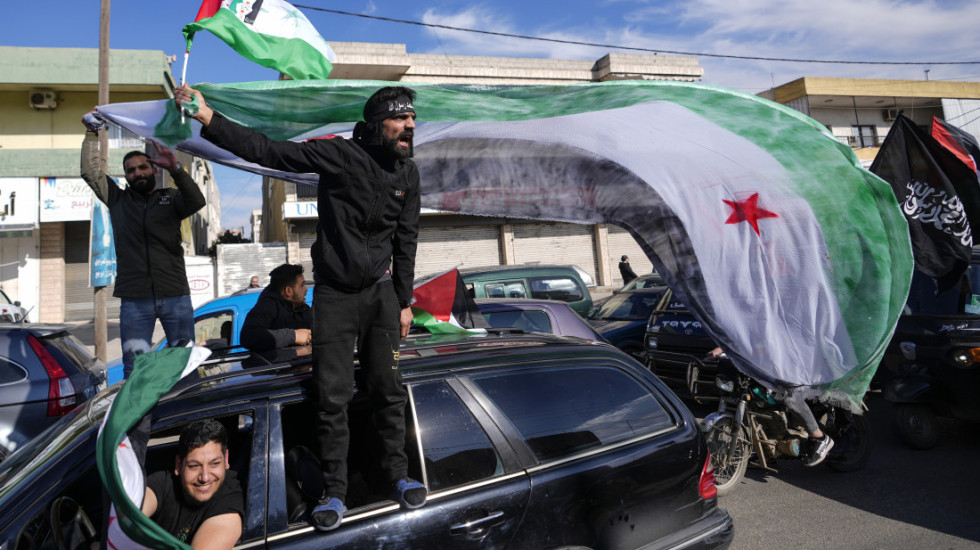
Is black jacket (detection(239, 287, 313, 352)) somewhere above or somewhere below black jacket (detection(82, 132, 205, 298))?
below

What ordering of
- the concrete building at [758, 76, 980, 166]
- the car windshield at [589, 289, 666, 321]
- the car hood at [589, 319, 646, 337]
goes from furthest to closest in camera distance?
the concrete building at [758, 76, 980, 166] → the car windshield at [589, 289, 666, 321] → the car hood at [589, 319, 646, 337]

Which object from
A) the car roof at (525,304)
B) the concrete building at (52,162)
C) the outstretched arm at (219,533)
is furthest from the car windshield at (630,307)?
the concrete building at (52,162)

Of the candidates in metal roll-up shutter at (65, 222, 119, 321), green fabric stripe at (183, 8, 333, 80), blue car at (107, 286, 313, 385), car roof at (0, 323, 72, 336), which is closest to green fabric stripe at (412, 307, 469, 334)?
green fabric stripe at (183, 8, 333, 80)

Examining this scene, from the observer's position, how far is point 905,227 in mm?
3588

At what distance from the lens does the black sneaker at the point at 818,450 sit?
201 inches

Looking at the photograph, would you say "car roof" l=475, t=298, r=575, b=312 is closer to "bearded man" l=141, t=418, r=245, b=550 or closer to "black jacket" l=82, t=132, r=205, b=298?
"black jacket" l=82, t=132, r=205, b=298

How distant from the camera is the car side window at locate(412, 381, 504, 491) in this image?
255 cm

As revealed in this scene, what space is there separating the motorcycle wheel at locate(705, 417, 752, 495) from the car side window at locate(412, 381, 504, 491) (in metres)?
3.19

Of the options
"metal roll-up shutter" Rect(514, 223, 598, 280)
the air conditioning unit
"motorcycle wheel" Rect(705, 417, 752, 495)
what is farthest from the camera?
"metal roll-up shutter" Rect(514, 223, 598, 280)

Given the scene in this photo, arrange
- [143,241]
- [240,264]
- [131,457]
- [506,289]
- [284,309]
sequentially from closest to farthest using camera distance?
[131,457], [143,241], [284,309], [506,289], [240,264]

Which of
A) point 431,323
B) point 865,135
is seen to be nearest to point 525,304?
point 431,323

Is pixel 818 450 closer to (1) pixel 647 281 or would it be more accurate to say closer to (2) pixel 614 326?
(2) pixel 614 326

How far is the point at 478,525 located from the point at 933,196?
18.8ft

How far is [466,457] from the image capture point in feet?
8.48
